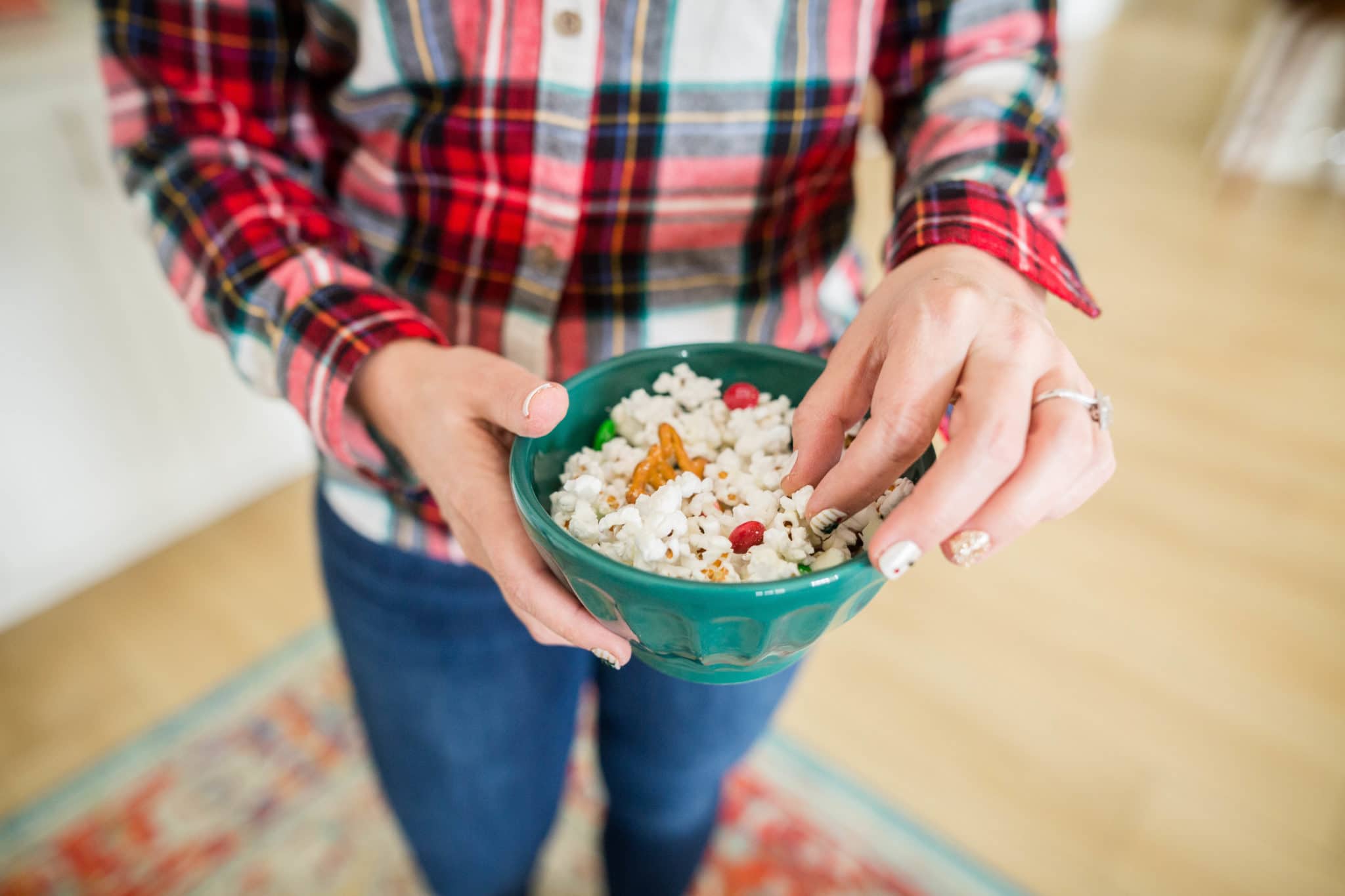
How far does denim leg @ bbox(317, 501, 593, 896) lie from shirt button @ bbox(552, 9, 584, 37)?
0.40 metres

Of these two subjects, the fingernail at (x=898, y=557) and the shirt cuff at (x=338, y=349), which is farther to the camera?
the shirt cuff at (x=338, y=349)

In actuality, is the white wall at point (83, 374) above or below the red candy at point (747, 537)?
below

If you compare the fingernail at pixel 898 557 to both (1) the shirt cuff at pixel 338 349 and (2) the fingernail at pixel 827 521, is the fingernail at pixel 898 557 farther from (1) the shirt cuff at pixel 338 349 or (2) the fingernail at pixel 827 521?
(1) the shirt cuff at pixel 338 349

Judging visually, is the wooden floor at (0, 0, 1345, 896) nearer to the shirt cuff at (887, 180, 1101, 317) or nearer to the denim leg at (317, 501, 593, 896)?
the denim leg at (317, 501, 593, 896)

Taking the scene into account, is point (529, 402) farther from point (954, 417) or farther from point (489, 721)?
point (489, 721)

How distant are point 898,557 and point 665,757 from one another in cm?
45

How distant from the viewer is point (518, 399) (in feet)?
1.49

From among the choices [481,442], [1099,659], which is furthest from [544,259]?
[1099,659]

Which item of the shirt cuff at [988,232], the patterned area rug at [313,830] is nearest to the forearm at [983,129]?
the shirt cuff at [988,232]

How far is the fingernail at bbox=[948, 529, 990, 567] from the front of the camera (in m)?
0.39

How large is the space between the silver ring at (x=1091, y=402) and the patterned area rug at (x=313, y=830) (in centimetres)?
98

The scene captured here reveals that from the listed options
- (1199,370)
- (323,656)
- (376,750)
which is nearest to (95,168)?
(323,656)

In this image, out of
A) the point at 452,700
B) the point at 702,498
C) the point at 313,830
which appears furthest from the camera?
the point at 313,830

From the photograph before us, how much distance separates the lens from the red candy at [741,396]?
0.54 metres
